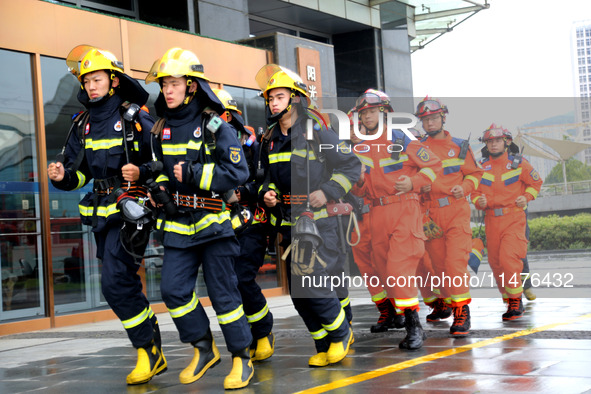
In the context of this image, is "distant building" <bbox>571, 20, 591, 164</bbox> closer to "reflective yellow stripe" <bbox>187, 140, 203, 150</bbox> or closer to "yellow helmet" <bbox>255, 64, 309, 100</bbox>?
"yellow helmet" <bbox>255, 64, 309, 100</bbox>

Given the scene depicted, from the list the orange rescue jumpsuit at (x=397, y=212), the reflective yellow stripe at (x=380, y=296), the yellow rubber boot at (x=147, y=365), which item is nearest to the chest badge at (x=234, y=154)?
the yellow rubber boot at (x=147, y=365)

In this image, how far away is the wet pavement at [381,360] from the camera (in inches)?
188

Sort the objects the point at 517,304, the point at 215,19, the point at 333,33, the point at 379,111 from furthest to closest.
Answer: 1. the point at 333,33
2. the point at 215,19
3. the point at 517,304
4. the point at 379,111

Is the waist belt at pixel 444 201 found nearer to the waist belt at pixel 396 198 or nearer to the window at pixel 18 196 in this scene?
the waist belt at pixel 396 198

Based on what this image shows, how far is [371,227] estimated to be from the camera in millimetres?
6965

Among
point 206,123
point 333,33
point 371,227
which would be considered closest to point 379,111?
point 371,227

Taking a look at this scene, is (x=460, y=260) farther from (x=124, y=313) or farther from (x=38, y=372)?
(x=38, y=372)

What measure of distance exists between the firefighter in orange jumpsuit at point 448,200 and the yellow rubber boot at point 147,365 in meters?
2.89

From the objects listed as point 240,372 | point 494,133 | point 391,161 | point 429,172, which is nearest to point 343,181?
point 391,161

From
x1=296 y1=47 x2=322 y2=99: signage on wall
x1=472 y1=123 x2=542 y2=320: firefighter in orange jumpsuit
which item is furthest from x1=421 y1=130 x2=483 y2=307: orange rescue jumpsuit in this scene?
x1=296 y1=47 x2=322 y2=99: signage on wall

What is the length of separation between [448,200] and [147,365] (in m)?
3.39

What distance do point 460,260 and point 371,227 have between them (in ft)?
3.15

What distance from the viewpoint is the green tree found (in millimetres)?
6758

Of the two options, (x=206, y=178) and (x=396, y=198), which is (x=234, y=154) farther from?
(x=396, y=198)
